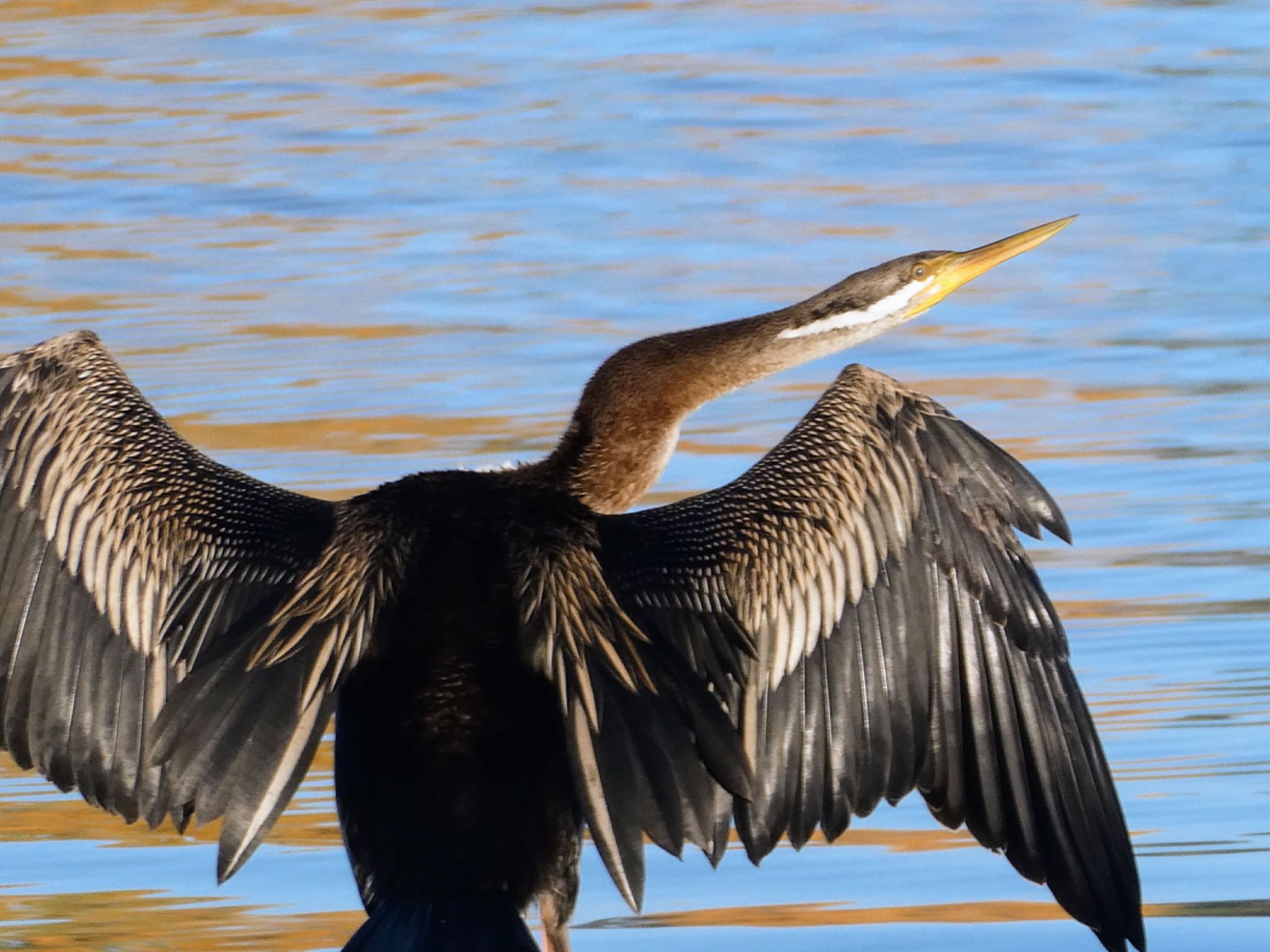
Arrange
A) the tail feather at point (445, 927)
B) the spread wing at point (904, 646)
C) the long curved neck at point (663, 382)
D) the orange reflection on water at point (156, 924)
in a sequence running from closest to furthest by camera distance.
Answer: the tail feather at point (445, 927) < the spread wing at point (904, 646) < the orange reflection on water at point (156, 924) < the long curved neck at point (663, 382)

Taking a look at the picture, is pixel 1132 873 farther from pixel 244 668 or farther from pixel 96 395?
pixel 96 395

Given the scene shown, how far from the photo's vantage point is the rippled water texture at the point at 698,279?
6.42 m

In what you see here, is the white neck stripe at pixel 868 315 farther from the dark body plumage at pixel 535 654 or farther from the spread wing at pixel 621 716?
the spread wing at pixel 621 716

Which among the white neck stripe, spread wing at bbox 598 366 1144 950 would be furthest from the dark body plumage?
the white neck stripe

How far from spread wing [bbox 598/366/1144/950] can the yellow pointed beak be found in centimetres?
111

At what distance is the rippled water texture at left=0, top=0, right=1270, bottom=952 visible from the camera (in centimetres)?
642

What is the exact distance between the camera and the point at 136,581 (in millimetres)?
5797

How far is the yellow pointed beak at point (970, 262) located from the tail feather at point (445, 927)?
237cm

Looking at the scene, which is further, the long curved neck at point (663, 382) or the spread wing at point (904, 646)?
the long curved neck at point (663, 382)

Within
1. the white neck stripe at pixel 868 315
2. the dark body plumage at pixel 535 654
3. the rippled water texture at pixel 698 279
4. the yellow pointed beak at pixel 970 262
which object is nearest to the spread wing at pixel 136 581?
the dark body plumage at pixel 535 654

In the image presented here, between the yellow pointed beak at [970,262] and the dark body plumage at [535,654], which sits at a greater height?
the yellow pointed beak at [970,262]

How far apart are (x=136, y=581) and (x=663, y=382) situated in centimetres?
146

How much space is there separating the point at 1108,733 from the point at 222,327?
15.7 feet

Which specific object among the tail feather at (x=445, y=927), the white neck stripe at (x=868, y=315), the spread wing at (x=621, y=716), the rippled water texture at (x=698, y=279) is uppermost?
the white neck stripe at (x=868, y=315)
